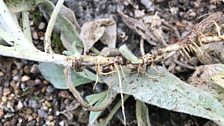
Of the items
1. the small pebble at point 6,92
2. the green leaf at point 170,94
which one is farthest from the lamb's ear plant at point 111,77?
the small pebble at point 6,92

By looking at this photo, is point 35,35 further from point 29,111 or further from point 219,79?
point 219,79

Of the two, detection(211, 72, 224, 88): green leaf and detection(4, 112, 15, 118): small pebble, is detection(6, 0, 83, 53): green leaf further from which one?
detection(211, 72, 224, 88): green leaf

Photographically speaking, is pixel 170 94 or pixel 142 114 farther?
pixel 142 114

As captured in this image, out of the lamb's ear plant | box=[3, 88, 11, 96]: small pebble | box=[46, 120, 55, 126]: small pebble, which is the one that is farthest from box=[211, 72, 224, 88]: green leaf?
box=[3, 88, 11, 96]: small pebble

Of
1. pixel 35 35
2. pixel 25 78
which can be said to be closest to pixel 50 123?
pixel 25 78

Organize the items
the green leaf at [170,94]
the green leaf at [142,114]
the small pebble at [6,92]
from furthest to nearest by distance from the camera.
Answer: the small pebble at [6,92], the green leaf at [142,114], the green leaf at [170,94]

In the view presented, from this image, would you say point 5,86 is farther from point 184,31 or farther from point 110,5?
point 184,31

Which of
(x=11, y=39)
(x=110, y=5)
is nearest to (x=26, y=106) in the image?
(x=11, y=39)

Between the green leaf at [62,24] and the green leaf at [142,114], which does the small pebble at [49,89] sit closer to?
the green leaf at [62,24]
